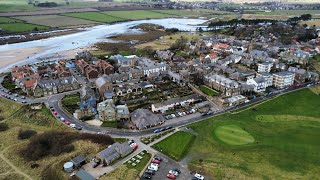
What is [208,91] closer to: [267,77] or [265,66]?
[267,77]

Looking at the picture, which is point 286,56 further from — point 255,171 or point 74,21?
point 74,21

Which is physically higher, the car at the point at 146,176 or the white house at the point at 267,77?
the white house at the point at 267,77

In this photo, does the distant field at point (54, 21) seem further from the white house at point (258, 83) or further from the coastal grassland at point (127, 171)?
the coastal grassland at point (127, 171)

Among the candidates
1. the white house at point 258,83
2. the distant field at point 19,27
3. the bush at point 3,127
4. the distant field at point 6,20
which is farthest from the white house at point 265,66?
the distant field at point 6,20

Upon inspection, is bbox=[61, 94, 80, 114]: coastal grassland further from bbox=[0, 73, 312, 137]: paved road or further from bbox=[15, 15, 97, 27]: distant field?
bbox=[15, 15, 97, 27]: distant field

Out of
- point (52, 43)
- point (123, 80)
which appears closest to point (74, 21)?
point (52, 43)
